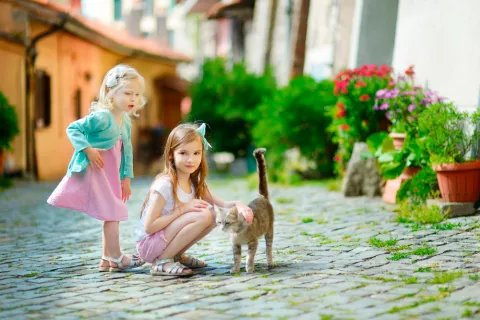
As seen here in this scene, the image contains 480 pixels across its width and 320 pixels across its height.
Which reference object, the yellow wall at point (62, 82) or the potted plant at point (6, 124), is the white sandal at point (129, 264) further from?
the yellow wall at point (62, 82)

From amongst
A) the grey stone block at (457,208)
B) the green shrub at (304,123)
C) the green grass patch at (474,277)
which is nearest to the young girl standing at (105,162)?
the green grass patch at (474,277)

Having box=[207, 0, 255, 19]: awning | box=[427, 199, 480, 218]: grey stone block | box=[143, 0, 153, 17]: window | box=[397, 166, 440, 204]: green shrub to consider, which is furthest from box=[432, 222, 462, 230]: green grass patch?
box=[143, 0, 153, 17]: window

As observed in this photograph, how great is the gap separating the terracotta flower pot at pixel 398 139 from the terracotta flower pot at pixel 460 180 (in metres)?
1.23

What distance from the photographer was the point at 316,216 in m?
8.44

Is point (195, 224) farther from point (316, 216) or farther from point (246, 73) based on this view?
point (246, 73)

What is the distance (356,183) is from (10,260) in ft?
16.8

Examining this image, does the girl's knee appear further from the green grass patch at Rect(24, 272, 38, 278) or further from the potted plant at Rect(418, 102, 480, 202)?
the potted plant at Rect(418, 102, 480, 202)

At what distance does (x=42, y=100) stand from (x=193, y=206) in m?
12.7

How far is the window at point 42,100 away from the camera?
55.1 feet

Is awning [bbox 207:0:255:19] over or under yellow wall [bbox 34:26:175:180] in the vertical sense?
over

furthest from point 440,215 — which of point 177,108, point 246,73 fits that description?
point 177,108

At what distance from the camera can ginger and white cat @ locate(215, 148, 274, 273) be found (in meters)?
5.16

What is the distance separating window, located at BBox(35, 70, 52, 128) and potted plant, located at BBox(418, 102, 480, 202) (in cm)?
1074

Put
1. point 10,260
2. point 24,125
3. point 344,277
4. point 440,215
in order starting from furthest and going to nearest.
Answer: point 24,125
point 440,215
point 10,260
point 344,277
